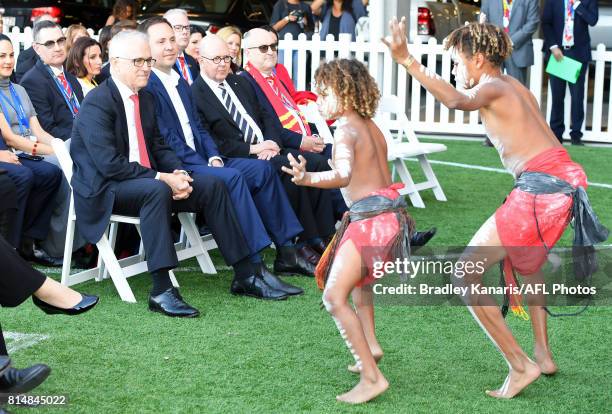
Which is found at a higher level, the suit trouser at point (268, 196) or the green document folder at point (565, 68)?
the green document folder at point (565, 68)

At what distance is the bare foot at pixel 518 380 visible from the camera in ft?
16.4

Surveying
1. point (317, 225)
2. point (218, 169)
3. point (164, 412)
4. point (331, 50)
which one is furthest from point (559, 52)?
point (164, 412)

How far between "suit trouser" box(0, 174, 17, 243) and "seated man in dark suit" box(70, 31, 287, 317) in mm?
635

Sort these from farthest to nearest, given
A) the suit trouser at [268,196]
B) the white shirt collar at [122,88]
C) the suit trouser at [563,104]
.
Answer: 1. the suit trouser at [563,104]
2. the suit trouser at [268,196]
3. the white shirt collar at [122,88]

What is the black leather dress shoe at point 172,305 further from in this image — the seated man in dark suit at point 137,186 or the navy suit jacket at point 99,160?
the navy suit jacket at point 99,160

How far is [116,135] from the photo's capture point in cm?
682

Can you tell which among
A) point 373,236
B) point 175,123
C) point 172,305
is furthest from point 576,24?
point 373,236

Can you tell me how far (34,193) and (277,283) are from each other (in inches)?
76.1

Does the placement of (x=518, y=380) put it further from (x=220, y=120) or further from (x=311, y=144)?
(x=311, y=144)

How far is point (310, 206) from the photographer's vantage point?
25.5ft

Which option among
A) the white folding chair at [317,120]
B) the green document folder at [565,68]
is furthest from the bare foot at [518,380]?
the green document folder at [565,68]

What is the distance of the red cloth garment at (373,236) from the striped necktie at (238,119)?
9.92 feet

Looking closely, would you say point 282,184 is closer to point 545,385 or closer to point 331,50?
point 545,385

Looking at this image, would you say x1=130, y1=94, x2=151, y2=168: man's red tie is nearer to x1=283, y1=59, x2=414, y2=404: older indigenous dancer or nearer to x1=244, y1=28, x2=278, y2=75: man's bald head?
x1=244, y1=28, x2=278, y2=75: man's bald head
